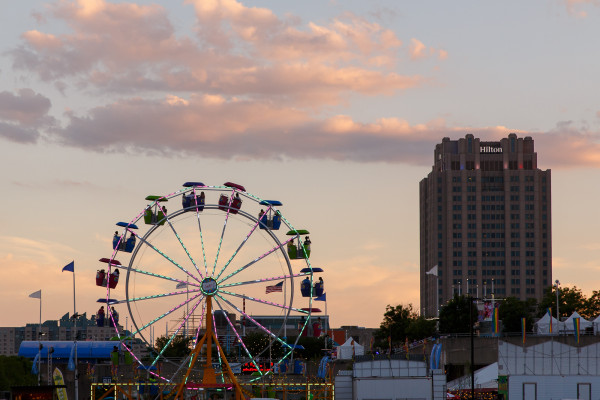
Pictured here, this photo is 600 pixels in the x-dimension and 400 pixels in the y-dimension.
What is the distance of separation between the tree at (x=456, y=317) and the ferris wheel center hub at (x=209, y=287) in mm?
78931

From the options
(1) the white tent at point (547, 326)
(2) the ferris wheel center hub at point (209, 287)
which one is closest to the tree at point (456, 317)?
(1) the white tent at point (547, 326)

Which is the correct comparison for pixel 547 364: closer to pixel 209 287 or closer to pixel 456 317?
pixel 209 287

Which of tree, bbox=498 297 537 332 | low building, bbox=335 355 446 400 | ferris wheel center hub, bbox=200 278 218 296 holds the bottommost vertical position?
low building, bbox=335 355 446 400

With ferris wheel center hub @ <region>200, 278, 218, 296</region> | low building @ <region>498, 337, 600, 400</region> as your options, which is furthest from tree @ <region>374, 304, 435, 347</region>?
ferris wheel center hub @ <region>200, 278, 218, 296</region>

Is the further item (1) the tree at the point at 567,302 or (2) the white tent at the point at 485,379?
(1) the tree at the point at 567,302

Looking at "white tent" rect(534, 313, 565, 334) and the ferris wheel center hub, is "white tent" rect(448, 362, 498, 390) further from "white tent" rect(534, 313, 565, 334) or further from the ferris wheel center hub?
the ferris wheel center hub

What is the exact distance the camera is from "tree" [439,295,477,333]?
510 feet

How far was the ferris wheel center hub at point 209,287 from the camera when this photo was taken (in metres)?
80.9

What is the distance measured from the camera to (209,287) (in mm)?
80938

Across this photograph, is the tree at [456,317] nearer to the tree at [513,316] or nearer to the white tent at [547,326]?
the tree at [513,316]

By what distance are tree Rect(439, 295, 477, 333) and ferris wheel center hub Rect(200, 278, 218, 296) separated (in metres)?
78.9

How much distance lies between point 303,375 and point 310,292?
23.8 m

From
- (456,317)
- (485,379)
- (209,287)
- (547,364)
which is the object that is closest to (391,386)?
(209,287)

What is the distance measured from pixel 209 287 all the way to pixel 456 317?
269 feet
